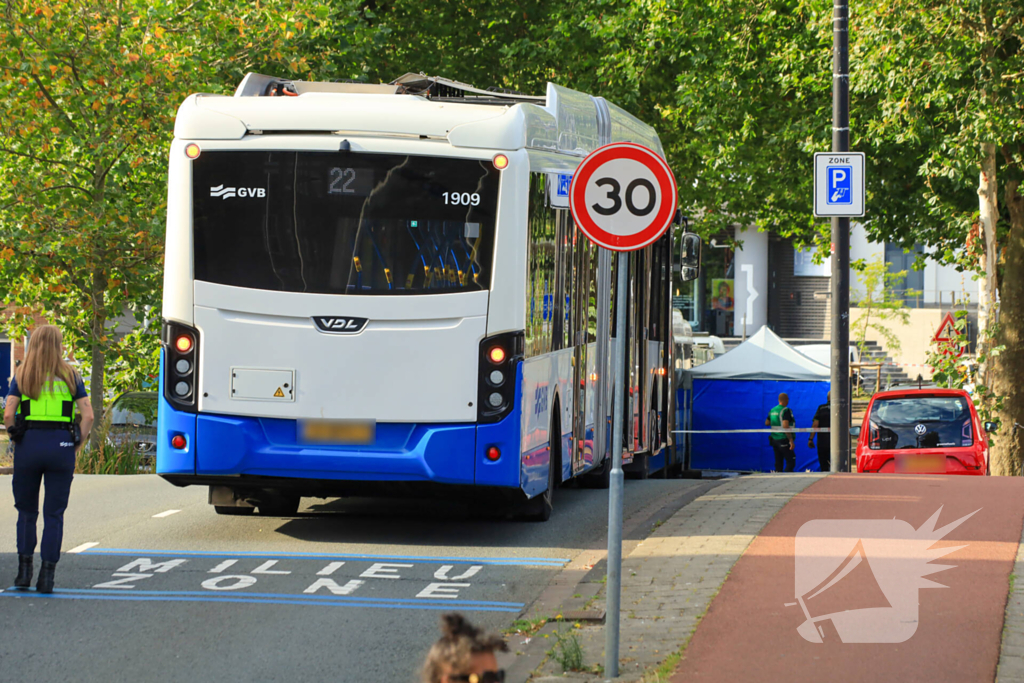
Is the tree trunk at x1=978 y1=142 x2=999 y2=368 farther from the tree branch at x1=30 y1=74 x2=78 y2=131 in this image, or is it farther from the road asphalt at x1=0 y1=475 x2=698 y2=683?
the tree branch at x1=30 y1=74 x2=78 y2=131

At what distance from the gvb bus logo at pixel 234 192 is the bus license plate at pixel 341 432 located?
159 cm

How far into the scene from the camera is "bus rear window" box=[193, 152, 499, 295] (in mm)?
8938

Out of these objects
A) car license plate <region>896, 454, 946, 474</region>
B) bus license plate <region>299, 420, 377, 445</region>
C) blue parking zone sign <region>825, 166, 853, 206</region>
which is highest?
blue parking zone sign <region>825, 166, 853, 206</region>

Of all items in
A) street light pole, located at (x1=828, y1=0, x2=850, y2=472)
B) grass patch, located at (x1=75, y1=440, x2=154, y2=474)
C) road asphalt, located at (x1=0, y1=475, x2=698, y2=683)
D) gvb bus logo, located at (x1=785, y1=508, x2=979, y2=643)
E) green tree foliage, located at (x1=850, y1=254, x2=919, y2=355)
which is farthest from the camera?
green tree foliage, located at (x1=850, y1=254, x2=919, y2=355)

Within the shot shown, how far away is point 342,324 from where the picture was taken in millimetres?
8898

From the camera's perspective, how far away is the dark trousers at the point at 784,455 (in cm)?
2508

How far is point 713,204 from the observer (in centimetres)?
2570

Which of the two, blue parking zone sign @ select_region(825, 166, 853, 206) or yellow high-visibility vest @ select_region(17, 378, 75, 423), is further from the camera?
blue parking zone sign @ select_region(825, 166, 853, 206)

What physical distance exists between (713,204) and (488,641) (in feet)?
76.3

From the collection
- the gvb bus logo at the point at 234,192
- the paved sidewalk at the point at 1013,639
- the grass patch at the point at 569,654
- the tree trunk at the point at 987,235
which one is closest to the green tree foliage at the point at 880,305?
the tree trunk at the point at 987,235

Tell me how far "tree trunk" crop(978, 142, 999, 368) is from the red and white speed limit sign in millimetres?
12892

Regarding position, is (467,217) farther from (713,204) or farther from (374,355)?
(713,204)

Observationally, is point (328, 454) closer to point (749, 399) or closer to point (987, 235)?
point (987, 235)

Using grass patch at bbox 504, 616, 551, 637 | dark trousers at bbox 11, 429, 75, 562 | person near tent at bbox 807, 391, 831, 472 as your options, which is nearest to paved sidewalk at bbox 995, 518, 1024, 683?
grass patch at bbox 504, 616, 551, 637
